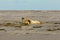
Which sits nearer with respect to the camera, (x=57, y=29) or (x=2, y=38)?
(x=2, y=38)

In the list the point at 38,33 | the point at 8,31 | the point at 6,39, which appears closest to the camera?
the point at 6,39

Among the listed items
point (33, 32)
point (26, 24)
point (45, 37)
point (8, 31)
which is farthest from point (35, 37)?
point (26, 24)

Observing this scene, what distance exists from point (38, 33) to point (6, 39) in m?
1.65

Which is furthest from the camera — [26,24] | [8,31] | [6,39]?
[26,24]

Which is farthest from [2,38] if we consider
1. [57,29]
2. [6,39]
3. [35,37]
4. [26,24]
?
[26,24]

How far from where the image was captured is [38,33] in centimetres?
1009

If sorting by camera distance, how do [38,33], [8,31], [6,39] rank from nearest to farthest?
1. [6,39]
2. [38,33]
3. [8,31]

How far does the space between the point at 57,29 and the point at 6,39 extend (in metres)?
2.94

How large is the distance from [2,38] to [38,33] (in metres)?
1.67

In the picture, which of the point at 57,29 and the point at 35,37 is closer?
the point at 35,37

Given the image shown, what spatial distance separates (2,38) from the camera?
908cm

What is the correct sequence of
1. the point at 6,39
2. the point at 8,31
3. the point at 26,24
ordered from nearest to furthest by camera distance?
the point at 6,39, the point at 8,31, the point at 26,24

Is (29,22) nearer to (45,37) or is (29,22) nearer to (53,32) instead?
(53,32)

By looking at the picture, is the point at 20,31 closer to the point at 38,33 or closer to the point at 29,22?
the point at 38,33
